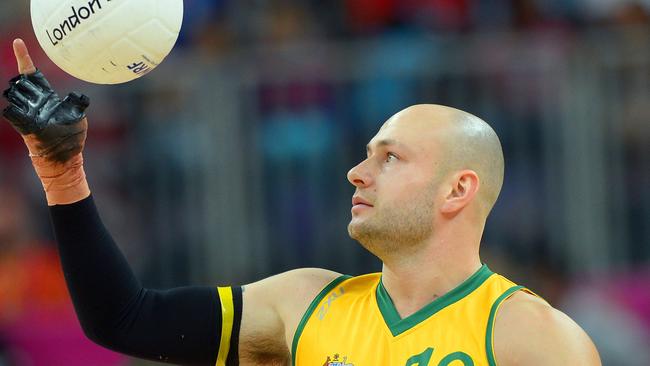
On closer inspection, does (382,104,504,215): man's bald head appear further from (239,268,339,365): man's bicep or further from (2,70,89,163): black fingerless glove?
(2,70,89,163): black fingerless glove

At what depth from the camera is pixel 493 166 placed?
19.5ft

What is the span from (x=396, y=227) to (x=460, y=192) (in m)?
0.37

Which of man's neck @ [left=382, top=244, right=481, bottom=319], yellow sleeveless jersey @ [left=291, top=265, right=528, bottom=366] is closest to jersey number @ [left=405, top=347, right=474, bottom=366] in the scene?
yellow sleeveless jersey @ [left=291, top=265, right=528, bottom=366]

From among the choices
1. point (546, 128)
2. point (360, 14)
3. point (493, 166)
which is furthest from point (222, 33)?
point (493, 166)

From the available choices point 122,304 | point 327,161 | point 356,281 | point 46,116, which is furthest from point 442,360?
point 327,161

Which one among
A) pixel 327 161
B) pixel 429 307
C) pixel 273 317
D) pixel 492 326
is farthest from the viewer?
pixel 327 161

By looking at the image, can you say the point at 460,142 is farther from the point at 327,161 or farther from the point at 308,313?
the point at 327,161

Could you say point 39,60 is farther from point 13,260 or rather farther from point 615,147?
point 615,147

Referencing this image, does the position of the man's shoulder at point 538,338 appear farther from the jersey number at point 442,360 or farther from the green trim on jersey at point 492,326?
the jersey number at point 442,360

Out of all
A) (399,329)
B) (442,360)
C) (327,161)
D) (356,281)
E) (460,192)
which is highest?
(460,192)

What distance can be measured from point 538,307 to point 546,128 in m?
4.98

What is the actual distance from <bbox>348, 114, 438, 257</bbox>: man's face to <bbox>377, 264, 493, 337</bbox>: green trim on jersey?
0.28m

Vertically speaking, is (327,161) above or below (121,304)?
above

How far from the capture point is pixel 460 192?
588 centimetres
